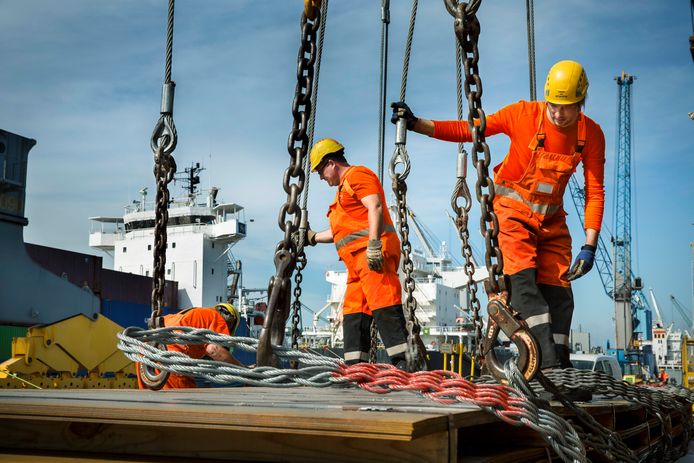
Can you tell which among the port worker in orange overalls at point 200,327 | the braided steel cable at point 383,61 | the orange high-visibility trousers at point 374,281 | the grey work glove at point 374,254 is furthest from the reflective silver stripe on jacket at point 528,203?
the braided steel cable at point 383,61

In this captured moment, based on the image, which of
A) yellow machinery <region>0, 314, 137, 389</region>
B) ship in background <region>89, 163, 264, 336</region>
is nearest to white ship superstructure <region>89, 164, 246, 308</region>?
ship in background <region>89, 163, 264, 336</region>

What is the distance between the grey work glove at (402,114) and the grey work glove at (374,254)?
0.92 m

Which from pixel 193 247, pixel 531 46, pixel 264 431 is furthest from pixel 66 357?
pixel 193 247

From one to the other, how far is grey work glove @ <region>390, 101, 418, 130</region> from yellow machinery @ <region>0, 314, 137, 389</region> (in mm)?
4517

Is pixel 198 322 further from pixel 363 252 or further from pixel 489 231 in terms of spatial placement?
pixel 489 231

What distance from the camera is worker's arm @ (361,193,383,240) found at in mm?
4329

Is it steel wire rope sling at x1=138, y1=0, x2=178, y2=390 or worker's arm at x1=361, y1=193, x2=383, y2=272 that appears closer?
steel wire rope sling at x1=138, y1=0, x2=178, y2=390

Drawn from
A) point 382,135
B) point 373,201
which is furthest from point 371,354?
point 382,135

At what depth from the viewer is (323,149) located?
468cm

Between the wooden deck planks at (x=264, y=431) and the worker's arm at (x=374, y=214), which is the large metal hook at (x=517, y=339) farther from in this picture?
the worker's arm at (x=374, y=214)

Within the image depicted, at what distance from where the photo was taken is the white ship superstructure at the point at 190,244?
26203mm

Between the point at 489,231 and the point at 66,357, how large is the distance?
6212 mm

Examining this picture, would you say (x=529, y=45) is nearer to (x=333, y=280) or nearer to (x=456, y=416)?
(x=456, y=416)

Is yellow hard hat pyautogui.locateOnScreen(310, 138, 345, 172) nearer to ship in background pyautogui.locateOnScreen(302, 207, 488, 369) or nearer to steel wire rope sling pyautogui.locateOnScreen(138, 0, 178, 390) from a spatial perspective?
steel wire rope sling pyautogui.locateOnScreen(138, 0, 178, 390)
